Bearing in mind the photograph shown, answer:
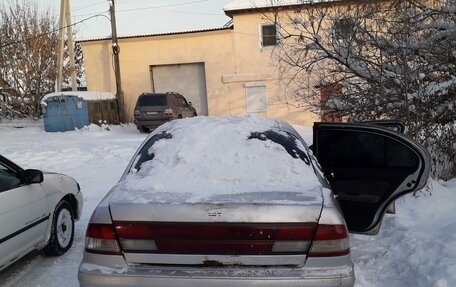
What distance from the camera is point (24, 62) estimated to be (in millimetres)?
23750

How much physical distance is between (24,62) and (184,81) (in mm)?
8780

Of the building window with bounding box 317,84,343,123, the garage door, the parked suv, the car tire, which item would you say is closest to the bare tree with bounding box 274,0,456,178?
the building window with bounding box 317,84,343,123

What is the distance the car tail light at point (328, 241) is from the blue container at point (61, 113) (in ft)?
62.3

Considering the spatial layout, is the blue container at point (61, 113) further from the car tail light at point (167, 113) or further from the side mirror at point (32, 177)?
the side mirror at point (32, 177)

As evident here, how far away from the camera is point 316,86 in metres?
9.26

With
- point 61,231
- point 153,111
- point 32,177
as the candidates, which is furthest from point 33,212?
point 153,111

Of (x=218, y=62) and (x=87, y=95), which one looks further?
(x=218, y=62)

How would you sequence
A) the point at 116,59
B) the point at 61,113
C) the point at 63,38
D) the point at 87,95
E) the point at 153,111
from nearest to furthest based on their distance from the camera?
the point at 153,111 < the point at 61,113 < the point at 87,95 < the point at 116,59 < the point at 63,38

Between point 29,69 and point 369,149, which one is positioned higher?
point 29,69

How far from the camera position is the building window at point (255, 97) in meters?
24.0

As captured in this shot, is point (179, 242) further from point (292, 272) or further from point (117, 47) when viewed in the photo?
point (117, 47)

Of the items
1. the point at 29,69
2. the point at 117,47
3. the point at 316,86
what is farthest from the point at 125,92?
the point at 316,86

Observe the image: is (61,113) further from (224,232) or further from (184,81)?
(224,232)

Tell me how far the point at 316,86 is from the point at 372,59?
170 cm
